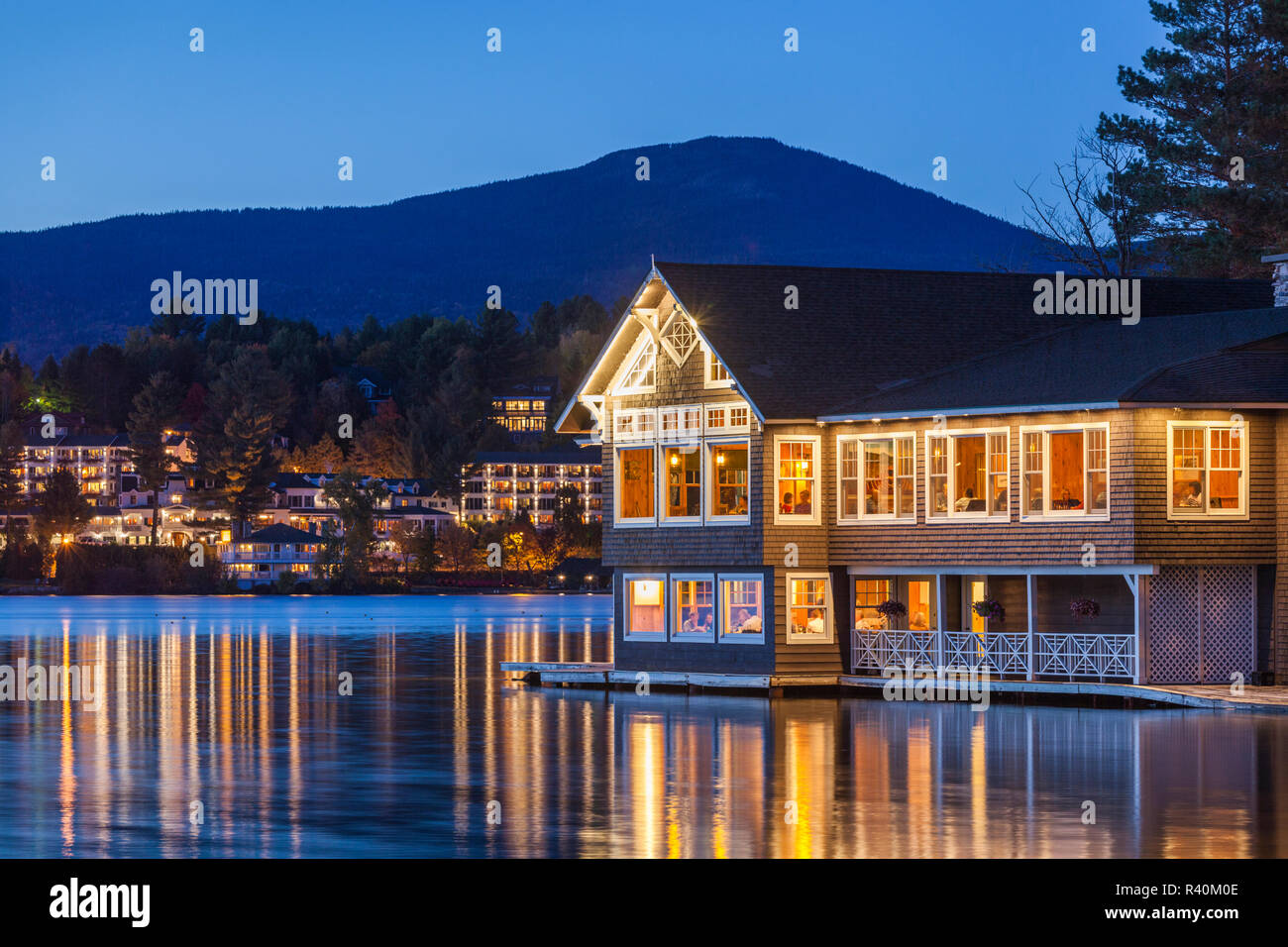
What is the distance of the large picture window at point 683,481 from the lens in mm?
47469

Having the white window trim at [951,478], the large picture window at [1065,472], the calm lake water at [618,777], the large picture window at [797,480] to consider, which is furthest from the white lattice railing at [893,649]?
the large picture window at [1065,472]

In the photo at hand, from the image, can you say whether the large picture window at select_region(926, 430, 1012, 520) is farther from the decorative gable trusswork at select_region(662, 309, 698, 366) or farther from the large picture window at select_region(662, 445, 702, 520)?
the decorative gable trusswork at select_region(662, 309, 698, 366)

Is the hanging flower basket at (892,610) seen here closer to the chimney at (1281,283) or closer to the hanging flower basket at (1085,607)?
the hanging flower basket at (1085,607)

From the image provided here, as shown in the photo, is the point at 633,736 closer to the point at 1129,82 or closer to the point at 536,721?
the point at 536,721

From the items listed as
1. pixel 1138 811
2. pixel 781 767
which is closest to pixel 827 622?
pixel 781 767

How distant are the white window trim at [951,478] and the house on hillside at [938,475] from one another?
0.05 meters

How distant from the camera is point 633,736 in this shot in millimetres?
35281

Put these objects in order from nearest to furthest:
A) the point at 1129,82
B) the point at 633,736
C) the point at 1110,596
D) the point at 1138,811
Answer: the point at 1138,811 < the point at 633,736 < the point at 1110,596 < the point at 1129,82

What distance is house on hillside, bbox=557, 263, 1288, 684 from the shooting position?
4138 centimetres

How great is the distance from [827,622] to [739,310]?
6924 millimetres

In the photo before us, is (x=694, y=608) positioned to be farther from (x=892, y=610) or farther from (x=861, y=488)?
(x=861, y=488)

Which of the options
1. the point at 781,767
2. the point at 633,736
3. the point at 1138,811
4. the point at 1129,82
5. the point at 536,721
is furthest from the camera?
the point at 1129,82

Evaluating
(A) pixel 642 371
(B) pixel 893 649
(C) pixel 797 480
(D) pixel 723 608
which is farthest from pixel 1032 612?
(A) pixel 642 371

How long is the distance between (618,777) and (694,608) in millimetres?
19202
